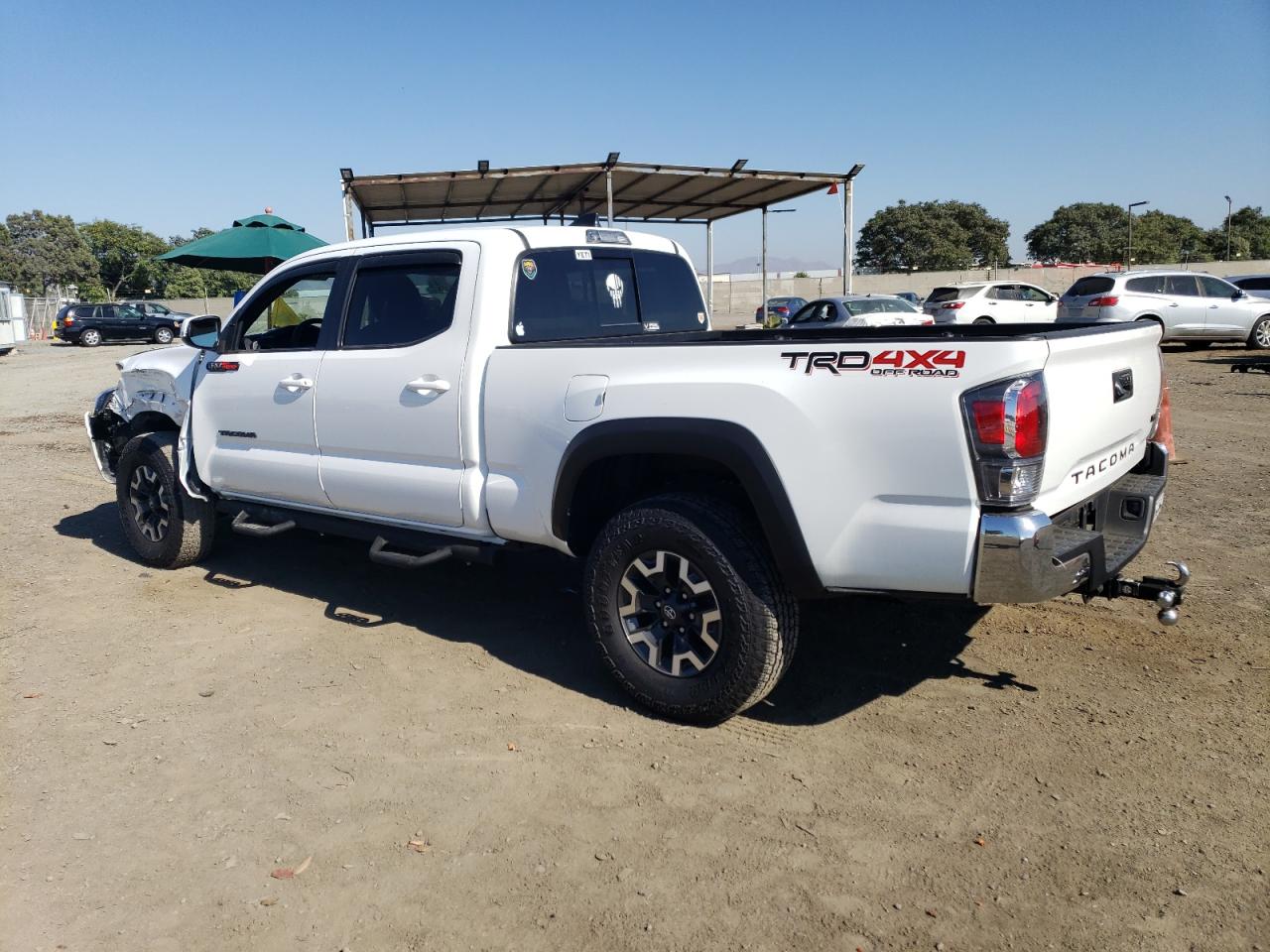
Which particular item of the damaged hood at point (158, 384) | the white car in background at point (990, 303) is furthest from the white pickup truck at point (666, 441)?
the white car in background at point (990, 303)

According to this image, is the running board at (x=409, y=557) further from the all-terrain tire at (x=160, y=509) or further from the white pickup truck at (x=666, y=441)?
the all-terrain tire at (x=160, y=509)

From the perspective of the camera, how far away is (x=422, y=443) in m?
4.37

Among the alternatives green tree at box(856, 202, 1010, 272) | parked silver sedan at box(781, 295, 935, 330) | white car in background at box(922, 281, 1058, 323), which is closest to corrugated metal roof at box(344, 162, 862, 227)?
parked silver sedan at box(781, 295, 935, 330)

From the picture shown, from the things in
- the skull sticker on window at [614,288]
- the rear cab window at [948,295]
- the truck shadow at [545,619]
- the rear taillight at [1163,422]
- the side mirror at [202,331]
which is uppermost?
the rear cab window at [948,295]

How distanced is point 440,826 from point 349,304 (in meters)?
2.75

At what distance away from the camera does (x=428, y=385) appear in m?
4.30

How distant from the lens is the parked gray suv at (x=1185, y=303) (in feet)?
64.6

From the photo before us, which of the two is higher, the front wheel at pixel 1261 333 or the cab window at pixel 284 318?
the cab window at pixel 284 318

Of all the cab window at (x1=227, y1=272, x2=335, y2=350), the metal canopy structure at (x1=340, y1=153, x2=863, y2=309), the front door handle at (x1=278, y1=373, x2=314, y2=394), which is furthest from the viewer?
the metal canopy structure at (x1=340, y1=153, x2=863, y2=309)

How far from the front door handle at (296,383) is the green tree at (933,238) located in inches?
3315

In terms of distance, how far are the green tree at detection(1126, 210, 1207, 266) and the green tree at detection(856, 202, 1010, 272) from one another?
12.0 metres

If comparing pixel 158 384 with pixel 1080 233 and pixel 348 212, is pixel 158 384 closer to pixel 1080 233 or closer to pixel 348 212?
pixel 348 212

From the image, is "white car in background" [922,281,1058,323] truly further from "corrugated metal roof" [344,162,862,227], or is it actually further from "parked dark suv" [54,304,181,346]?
"parked dark suv" [54,304,181,346]

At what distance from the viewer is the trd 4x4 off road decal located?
299 cm
